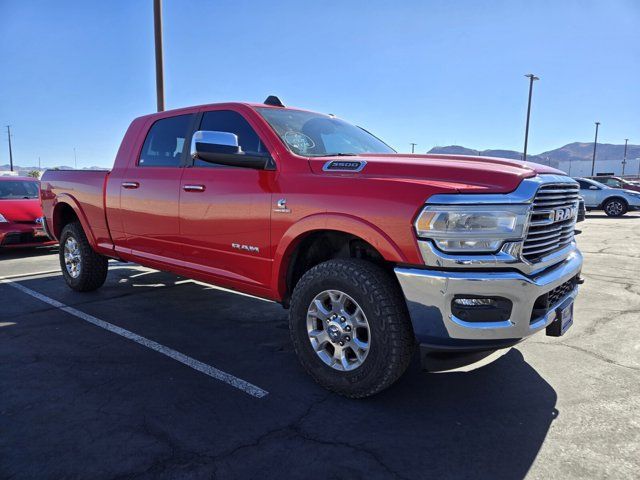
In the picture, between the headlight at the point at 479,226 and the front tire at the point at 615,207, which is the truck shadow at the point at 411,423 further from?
the front tire at the point at 615,207

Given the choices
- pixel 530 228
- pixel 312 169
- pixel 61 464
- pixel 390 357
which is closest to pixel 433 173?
pixel 530 228

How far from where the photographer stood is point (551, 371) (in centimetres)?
342

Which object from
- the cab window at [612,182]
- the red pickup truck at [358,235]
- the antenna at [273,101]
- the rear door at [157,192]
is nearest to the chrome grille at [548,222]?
the red pickup truck at [358,235]

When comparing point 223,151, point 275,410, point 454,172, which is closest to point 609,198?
point 454,172

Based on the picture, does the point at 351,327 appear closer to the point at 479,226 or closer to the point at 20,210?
the point at 479,226

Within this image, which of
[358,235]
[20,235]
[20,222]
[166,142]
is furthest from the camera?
[20,222]

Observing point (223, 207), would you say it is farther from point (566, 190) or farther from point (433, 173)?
point (566, 190)

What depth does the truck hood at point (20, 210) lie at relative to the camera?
27.3ft

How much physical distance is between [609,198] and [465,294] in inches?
782

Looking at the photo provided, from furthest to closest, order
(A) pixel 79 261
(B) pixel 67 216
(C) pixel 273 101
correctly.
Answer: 1. (B) pixel 67 216
2. (A) pixel 79 261
3. (C) pixel 273 101

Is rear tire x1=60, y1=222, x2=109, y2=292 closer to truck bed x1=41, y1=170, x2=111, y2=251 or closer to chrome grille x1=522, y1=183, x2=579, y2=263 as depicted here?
truck bed x1=41, y1=170, x2=111, y2=251

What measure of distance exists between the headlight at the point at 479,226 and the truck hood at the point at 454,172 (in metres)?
0.11

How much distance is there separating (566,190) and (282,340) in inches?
97.8

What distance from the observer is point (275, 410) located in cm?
282
